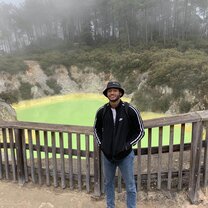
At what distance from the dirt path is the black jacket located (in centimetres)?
122

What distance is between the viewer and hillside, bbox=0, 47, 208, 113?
1526cm

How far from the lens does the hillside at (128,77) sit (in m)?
15.3

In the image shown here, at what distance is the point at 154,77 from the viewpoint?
18.1 meters

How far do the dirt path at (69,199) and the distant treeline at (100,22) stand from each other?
3228 cm

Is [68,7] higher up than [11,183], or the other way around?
[68,7]

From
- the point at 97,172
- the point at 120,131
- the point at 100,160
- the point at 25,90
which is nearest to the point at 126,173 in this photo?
the point at 120,131

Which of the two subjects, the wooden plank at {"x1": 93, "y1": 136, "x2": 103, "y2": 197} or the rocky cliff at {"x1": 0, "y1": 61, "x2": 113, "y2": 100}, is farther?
the rocky cliff at {"x1": 0, "y1": 61, "x2": 113, "y2": 100}

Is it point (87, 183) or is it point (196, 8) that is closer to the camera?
point (87, 183)

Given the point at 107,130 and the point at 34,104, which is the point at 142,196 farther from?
the point at 34,104

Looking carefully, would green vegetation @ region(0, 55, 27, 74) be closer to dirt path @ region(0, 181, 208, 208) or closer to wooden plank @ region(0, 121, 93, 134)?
wooden plank @ region(0, 121, 93, 134)

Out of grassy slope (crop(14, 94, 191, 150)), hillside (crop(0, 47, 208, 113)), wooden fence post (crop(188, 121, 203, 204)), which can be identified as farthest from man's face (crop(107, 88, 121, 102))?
hillside (crop(0, 47, 208, 113))

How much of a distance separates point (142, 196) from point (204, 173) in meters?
0.99

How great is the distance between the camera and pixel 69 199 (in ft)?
12.7

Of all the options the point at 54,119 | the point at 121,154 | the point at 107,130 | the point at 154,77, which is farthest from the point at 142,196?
the point at 154,77
